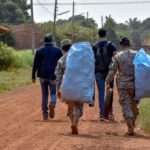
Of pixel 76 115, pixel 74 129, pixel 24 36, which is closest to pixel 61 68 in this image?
pixel 76 115

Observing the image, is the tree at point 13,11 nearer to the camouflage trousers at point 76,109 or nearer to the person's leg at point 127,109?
the camouflage trousers at point 76,109

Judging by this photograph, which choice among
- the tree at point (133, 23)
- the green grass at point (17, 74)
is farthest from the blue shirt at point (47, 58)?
the tree at point (133, 23)

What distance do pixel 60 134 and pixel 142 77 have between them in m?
1.87

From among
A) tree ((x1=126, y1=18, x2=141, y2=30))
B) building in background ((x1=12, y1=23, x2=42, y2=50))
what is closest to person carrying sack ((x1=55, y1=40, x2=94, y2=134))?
building in background ((x1=12, y1=23, x2=42, y2=50))

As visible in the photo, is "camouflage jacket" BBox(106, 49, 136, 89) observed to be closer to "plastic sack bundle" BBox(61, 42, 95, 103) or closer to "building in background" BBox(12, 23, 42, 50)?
"plastic sack bundle" BBox(61, 42, 95, 103)

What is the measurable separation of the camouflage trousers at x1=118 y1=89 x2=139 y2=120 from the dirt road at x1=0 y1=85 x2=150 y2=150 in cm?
41

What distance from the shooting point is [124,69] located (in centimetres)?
1248

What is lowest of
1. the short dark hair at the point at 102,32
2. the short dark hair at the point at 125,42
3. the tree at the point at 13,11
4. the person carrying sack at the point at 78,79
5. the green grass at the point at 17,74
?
the green grass at the point at 17,74

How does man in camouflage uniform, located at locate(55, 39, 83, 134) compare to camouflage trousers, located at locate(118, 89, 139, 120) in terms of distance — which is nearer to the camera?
man in camouflage uniform, located at locate(55, 39, 83, 134)

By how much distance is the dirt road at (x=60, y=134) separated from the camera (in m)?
10.4

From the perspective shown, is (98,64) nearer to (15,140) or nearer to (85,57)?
(85,57)

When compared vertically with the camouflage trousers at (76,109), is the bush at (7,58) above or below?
below

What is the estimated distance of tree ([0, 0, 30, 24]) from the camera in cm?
9119

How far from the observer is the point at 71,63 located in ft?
40.1
